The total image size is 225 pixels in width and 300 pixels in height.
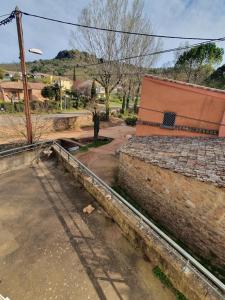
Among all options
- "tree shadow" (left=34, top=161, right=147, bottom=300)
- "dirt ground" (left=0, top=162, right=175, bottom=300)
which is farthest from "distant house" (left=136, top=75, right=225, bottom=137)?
"dirt ground" (left=0, top=162, right=175, bottom=300)

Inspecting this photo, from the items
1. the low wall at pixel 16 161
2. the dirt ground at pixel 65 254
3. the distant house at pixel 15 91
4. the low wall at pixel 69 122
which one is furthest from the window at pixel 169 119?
the distant house at pixel 15 91

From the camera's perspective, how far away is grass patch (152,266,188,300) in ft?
12.4

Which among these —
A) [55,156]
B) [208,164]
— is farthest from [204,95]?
[55,156]

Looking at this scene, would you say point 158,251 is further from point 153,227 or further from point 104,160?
point 104,160

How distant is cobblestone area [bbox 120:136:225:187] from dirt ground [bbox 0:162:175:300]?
2.87 metres

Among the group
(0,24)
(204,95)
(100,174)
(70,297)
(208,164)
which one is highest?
(0,24)

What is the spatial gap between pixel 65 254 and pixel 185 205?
4.01 m

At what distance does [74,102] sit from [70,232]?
3192 cm

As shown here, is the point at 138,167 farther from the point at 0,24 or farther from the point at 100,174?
the point at 0,24

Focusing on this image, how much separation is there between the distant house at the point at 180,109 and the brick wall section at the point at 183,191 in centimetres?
231

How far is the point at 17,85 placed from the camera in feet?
112

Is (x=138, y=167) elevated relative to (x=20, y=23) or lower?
lower

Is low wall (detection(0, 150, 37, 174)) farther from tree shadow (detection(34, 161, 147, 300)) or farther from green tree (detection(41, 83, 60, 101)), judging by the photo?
green tree (detection(41, 83, 60, 101))

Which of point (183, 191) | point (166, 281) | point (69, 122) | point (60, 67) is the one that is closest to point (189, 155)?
point (183, 191)
